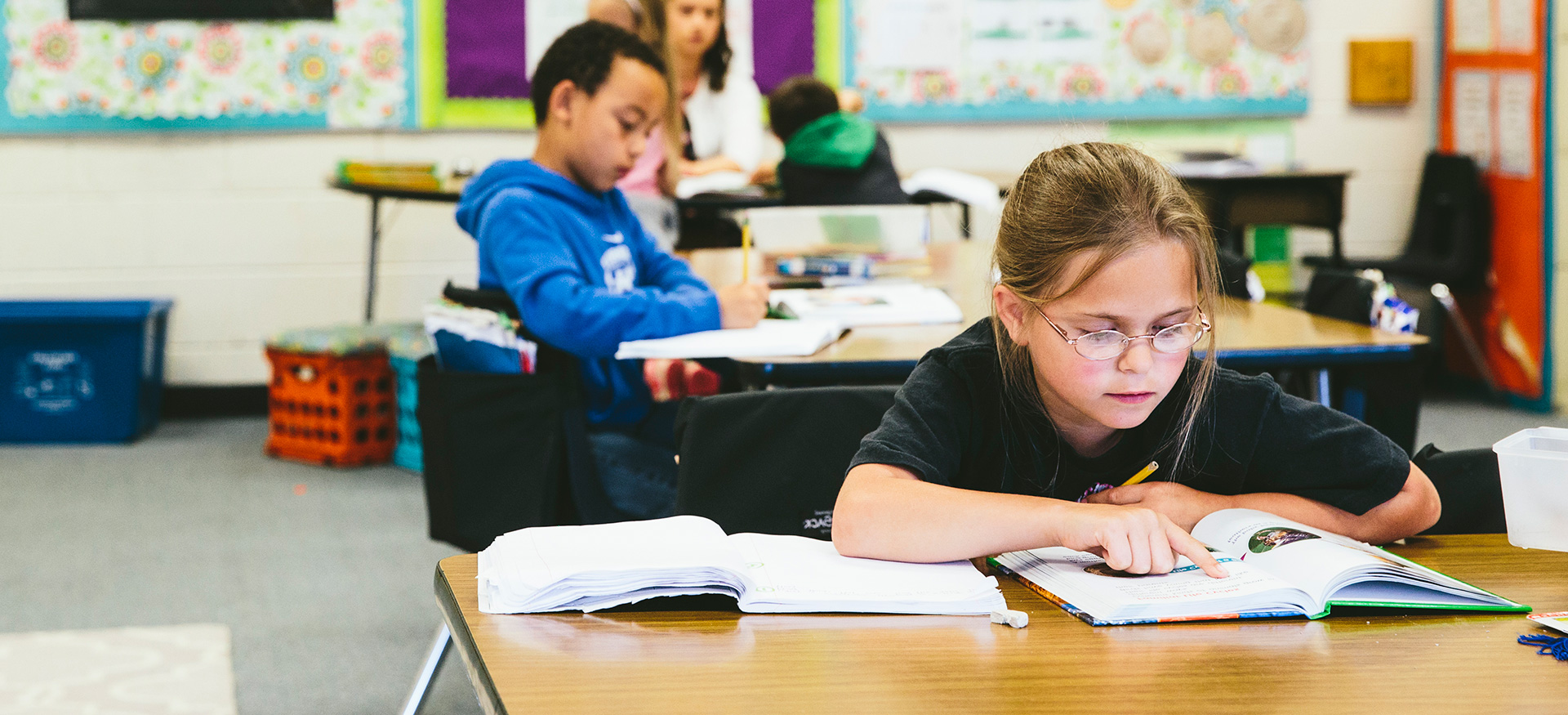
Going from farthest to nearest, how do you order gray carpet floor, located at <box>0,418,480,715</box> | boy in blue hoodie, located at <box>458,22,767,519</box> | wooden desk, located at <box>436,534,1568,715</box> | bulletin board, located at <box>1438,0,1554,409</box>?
bulletin board, located at <box>1438,0,1554,409</box> < gray carpet floor, located at <box>0,418,480,715</box> < boy in blue hoodie, located at <box>458,22,767,519</box> < wooden desk, located at <box>436,534,1568,715</box>

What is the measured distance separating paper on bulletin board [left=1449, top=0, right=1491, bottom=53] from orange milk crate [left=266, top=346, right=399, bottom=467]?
3.49 metres

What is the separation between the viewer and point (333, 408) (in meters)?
A: 3.82

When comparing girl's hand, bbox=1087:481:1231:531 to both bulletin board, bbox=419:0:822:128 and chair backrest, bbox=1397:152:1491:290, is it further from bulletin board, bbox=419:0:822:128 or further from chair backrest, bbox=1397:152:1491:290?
chair backrest, bbox=1397:152:1491:290

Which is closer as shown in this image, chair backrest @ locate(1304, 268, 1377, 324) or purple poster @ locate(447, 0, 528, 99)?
chair backrest @ locate(1304, 268, 1377, 324)

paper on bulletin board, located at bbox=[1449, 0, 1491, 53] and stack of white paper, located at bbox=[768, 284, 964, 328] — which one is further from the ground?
paper on bulletin board, located at bbox=[1449, 0, 1491, 53]

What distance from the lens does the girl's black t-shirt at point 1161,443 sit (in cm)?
116

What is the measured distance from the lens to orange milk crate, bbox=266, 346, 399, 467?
3816 millimetres

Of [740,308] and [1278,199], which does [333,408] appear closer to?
[740,308]

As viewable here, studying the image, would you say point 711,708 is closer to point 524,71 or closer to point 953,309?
point 953,309

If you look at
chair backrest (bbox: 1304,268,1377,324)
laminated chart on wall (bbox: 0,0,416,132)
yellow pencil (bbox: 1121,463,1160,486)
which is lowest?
yellow pencil (bbox: 1121,463,1160,486)

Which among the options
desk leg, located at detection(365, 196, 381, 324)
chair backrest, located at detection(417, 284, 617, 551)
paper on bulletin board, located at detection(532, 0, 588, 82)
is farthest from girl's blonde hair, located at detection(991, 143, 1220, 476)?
paper on bulletin board, located at detection(532, 0, 588, 82)

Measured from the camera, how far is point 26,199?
430 cm

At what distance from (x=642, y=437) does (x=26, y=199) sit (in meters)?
3.16

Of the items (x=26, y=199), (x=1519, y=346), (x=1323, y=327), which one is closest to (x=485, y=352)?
(x=1323, y=327)
